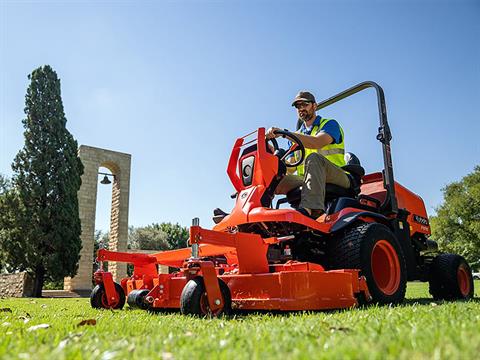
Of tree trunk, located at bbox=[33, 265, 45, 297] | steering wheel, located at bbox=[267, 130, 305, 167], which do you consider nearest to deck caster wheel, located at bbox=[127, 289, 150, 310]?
steering wheel, located at bbox=[267, 130, 305, 167]

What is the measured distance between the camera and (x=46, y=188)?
15.3 m

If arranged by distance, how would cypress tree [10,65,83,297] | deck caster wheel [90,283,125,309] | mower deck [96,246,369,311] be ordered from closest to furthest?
1. mower deck [96,246,369,311]
2. deck caster wheel [90,283,125,309]
3. cypress tree [10,65,83,297]

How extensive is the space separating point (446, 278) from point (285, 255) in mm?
A: 3041

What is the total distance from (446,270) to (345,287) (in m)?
3.08

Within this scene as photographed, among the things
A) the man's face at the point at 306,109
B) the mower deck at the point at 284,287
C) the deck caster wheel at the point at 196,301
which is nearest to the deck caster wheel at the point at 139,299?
the mower deck at the point at 284,287

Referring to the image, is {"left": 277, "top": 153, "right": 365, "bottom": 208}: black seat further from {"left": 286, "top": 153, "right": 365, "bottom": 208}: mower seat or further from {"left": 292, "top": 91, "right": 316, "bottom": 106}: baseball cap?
{"left": 292, "top": 91, "right": 316, "bottom": 106}: baseball cap

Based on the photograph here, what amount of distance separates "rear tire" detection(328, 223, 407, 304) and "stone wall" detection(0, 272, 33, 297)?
13.2 meters

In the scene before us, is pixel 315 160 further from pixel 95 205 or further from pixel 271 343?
pixel 95 205

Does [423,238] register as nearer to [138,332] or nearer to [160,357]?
[138,332]

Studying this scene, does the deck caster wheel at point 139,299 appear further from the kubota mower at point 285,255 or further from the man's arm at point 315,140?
the man's arm at point 315,140

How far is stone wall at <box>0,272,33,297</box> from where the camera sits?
14.2 m

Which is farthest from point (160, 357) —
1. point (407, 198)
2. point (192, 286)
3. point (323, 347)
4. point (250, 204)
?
point (407, 198)

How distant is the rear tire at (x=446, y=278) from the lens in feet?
19.2

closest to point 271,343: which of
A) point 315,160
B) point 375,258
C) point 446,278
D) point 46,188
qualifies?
point 315,160
